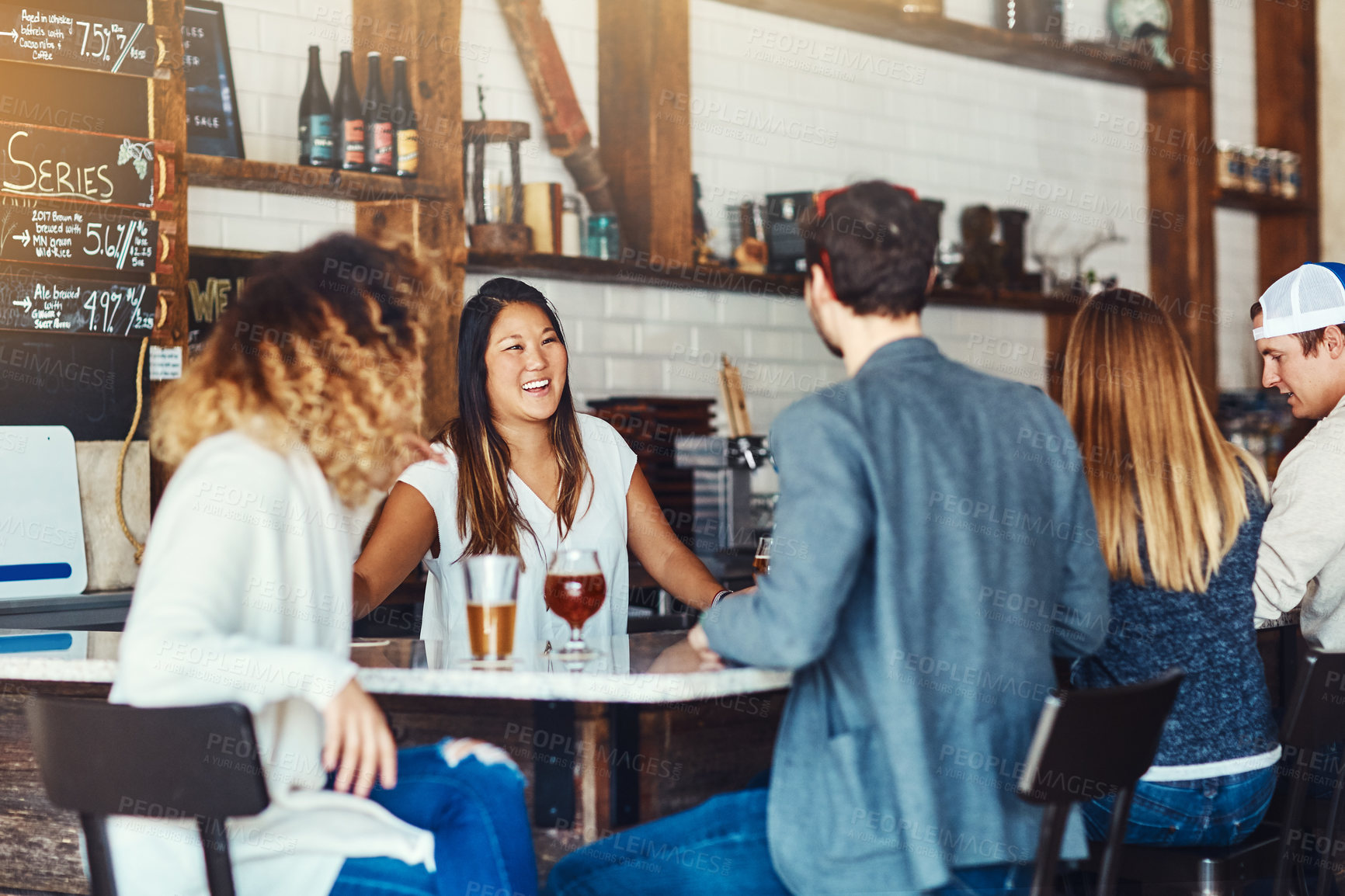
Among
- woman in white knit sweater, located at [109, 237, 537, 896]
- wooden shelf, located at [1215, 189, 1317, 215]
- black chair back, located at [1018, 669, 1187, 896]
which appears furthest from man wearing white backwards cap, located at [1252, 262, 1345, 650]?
wooden shelf, located at [1215, 189, 1317, 215]

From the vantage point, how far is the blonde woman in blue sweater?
1.99 meters

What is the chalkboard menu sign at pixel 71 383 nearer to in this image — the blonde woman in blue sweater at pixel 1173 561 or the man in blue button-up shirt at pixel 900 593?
the man in blue button-up shirt at pixel 900 593

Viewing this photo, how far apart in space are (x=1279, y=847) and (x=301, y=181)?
259cm

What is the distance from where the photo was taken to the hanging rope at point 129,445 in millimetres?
3139

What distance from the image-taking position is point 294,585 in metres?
1.42

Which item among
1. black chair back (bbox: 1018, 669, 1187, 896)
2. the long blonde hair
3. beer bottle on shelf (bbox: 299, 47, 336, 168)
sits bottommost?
black chair back (bbox: 1018, 669, 1187, 896)

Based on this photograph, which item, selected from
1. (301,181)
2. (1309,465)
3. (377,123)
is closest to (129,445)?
(301,181)

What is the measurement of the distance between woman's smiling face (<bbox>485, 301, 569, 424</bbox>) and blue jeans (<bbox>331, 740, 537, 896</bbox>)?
3.24 ft

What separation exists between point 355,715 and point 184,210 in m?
2.18

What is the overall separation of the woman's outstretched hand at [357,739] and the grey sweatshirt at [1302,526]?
60.6 inches

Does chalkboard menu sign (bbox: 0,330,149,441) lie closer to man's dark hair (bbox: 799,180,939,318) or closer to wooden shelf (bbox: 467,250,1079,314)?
wooden shelf (bbox: 467,250,1079,314)

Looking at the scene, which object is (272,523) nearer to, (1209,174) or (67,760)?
(67,760)

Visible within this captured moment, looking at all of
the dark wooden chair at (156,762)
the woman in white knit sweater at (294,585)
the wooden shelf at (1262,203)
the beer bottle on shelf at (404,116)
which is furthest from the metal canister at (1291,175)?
the dark wooden chair at (156,762)

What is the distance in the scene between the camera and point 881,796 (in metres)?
1.45
